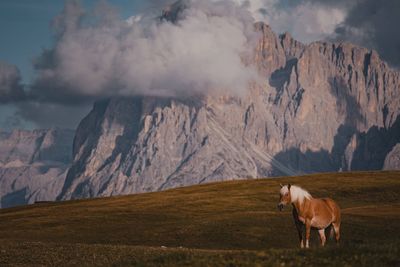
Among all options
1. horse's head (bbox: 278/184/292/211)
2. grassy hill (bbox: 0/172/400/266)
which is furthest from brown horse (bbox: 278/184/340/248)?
grassy hill (bbox: 0/172/400/266)

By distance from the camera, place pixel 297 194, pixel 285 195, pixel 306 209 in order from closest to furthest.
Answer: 1. pixel 285 195
2. pixel 297 194
3. pixel 306 209

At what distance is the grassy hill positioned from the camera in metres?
28.4

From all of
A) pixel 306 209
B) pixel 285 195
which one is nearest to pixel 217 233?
pixel 306 209

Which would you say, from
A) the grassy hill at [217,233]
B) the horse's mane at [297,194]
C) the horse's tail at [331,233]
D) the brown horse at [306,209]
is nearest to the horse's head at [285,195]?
the brown horse at [306,209]

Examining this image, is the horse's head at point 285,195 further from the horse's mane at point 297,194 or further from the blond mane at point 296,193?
the horse's mane at point 297,194

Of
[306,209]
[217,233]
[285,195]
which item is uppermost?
[285,195]

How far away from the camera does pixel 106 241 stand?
2352 inches

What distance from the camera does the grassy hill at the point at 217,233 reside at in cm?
2844

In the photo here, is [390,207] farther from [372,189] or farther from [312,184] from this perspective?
[312,184]

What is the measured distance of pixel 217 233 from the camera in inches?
2336

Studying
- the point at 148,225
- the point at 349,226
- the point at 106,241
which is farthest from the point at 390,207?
the point at 106,241

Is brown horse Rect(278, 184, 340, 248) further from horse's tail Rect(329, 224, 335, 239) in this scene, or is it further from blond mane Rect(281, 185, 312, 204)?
horse's tail Rect(329, 224, 335, 239)

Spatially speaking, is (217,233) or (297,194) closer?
(297,194)

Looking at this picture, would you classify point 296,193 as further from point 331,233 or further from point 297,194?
point 331,233
